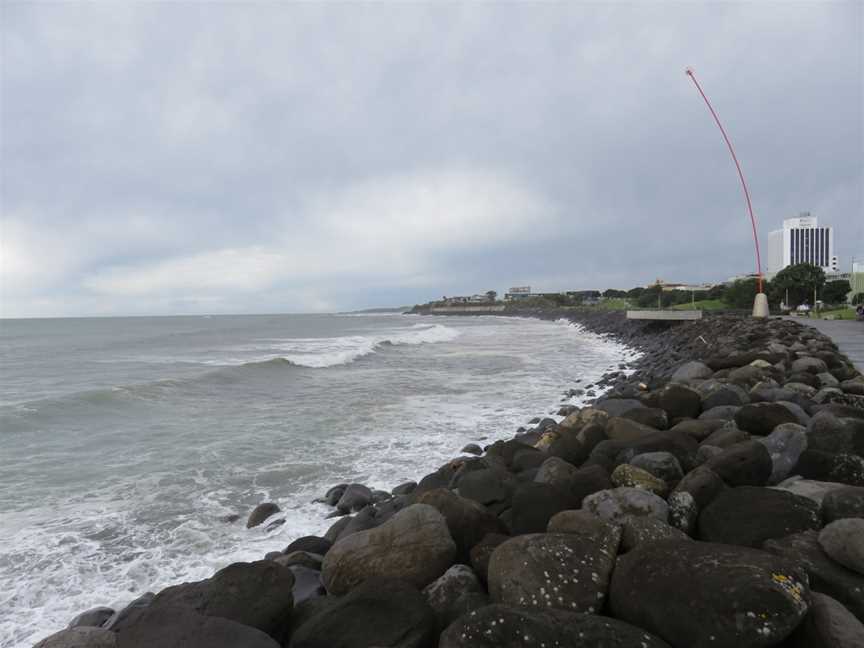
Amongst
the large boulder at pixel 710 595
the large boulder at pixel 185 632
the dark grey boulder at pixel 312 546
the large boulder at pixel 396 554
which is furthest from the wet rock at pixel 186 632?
the large boulder at pixel 710 595

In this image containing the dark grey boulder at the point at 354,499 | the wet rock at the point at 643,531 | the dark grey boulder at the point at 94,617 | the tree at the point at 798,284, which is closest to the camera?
the wet rock at the point at 643,531

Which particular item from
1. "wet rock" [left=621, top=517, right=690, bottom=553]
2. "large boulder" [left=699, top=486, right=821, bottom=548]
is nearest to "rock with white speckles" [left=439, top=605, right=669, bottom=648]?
"wet rock" [left=621, top=517, right=690, bottom=553]

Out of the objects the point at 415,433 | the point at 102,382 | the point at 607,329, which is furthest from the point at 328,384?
the point at 607,329

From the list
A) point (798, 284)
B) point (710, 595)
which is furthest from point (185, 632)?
point (798, 284)

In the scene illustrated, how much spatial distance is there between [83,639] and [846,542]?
4.59 meters

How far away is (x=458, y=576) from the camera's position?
324 centimetres

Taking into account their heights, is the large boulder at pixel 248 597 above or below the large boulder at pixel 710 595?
below

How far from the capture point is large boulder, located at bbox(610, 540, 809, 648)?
224 centimetres

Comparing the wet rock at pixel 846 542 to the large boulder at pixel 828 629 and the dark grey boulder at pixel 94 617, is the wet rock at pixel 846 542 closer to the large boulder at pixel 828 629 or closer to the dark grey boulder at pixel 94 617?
the large boulder at pixel 828 629

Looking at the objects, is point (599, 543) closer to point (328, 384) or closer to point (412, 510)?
point (412, 510)

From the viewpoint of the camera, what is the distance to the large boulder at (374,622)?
2717 millimetres

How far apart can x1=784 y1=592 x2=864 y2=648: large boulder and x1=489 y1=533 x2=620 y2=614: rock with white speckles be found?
91cm

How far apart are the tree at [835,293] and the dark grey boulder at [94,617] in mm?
67680

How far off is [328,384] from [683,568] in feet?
50.6
